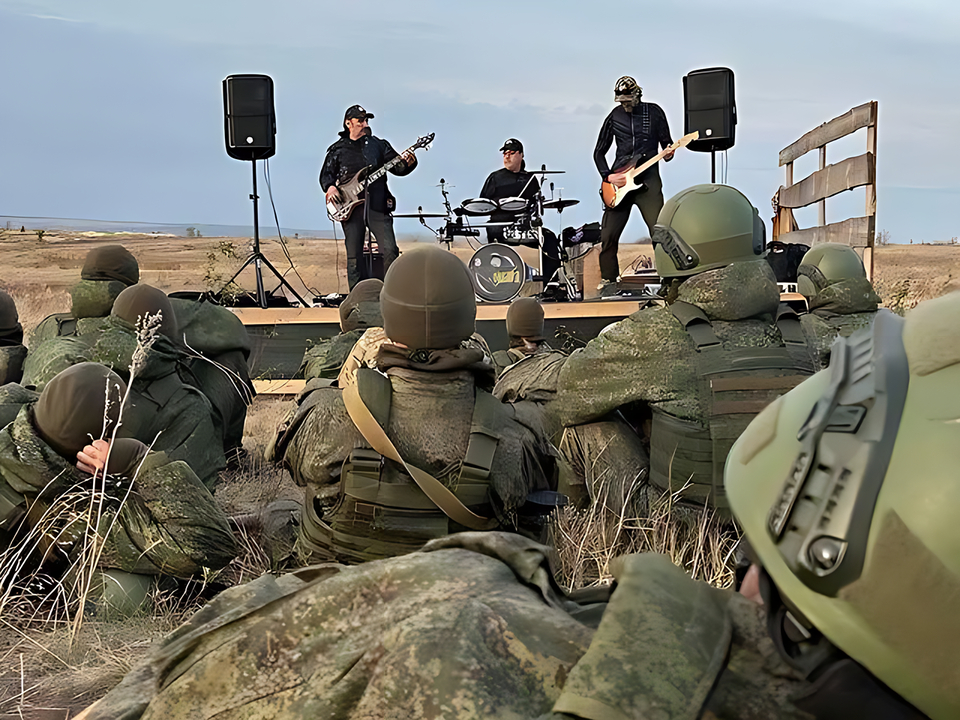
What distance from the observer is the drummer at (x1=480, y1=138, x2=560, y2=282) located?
34.9 feet

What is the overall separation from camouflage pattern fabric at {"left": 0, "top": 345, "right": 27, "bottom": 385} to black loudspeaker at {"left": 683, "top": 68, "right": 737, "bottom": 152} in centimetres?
668

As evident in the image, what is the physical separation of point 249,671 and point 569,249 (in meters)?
10.8

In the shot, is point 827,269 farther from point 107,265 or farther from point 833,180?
point 833,180

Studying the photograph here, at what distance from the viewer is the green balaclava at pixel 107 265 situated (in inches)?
230

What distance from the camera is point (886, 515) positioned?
0.93 m

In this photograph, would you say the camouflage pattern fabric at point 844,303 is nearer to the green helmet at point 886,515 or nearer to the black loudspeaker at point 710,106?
the black loudspeaker at point 710,106

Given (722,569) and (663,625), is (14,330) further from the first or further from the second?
(663,625)

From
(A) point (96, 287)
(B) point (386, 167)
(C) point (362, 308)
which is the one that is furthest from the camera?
(B) point (386, 167)

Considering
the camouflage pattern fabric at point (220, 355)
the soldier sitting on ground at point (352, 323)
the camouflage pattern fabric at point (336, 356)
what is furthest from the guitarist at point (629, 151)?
the camouflage pattern fabric at point (336, 356)

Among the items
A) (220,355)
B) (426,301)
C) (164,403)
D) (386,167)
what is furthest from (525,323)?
(386,167)

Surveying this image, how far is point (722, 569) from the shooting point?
3.31 metres

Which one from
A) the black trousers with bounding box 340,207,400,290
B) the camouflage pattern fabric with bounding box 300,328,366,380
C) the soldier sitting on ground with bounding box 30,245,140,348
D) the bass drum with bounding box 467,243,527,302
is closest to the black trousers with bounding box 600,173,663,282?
the bass drum with bounding box 467,243,527,302

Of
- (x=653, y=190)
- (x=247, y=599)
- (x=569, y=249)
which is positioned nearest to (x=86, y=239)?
(x=569, y=249)

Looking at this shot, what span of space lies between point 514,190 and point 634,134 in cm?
161
